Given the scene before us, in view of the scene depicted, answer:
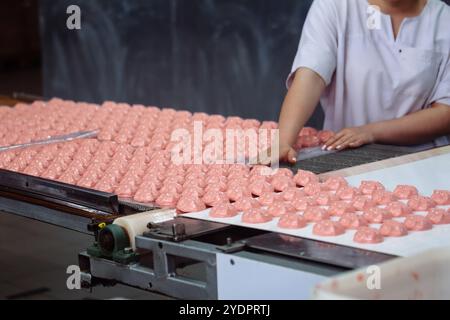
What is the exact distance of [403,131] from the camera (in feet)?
9.70

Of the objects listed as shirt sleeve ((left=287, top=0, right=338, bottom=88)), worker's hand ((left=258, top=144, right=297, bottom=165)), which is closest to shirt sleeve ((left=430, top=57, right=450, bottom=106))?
shirt sleeve ((left=287, top=0, right=338, bottom=88))

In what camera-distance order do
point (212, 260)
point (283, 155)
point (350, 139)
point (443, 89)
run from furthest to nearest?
point (443, 89) < point (350, 139) < point (283, 155) < point (212, 260)

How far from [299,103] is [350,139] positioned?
0.73ft

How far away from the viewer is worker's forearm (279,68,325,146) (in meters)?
2.79

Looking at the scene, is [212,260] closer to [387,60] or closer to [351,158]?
[351,158]

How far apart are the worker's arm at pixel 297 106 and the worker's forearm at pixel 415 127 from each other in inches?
9.1


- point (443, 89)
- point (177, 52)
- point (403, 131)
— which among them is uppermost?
point (177, 52)

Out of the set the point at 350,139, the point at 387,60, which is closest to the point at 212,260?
the point at 350,139

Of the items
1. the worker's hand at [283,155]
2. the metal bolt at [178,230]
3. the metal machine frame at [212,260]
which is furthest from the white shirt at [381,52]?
the metal bolt at [178,230]

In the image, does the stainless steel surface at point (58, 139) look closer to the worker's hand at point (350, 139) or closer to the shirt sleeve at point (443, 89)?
the worker's hand at point (350, 139)

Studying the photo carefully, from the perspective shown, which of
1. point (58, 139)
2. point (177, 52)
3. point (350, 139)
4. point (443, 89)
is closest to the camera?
point (350, 139)

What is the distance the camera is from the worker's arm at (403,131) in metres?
2.84

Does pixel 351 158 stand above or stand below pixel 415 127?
below

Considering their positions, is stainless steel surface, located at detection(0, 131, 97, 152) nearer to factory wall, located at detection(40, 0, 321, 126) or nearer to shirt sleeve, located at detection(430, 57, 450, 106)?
shirt sleeve, located at detection(430, 57, 450, 106)
